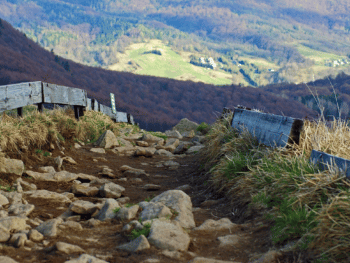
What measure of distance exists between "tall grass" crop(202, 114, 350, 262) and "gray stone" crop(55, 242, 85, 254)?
6.48 feet

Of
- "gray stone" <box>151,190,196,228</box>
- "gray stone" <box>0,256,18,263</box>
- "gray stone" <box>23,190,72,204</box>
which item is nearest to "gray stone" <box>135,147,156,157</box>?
"gray stone" <box>23,190,72,204</box>

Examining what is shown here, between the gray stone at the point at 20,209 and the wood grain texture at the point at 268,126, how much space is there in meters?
4.00

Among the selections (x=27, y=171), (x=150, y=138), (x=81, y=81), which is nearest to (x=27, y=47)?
(x=81, y=81)

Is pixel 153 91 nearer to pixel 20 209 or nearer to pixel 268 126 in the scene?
pixel 268 126

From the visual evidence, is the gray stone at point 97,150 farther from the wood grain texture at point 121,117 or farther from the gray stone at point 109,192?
the wood grain texture at point 121,117

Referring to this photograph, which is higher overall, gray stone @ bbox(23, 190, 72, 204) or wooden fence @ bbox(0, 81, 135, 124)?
wooden fence @ bbox(0, 81, 135, 124)

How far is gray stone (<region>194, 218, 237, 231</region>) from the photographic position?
13.8 ft

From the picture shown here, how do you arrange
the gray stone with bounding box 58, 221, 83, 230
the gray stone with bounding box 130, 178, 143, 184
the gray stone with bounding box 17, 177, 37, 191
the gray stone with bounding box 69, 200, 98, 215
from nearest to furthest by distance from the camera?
the gray stone with bounding box 58, 221, 83, 230 → the gray stone with bounding box 69, 200, 98, 215 → the gray stone with bounding box 17, 177, 37, 191 → the gray stone with bounding box 130, 178, 143, 184

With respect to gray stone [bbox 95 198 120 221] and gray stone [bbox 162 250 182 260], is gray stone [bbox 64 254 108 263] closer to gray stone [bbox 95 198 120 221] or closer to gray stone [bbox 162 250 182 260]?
gray stone [bbox 162 250 182 260]

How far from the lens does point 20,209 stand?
4258 mm

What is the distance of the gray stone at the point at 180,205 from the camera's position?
4.28 m

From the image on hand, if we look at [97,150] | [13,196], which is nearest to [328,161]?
[13,196]

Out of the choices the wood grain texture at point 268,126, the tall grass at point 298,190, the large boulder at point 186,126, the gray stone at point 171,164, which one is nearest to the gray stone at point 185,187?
the tall grass at point 298,190

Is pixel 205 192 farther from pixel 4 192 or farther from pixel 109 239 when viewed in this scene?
pixel 4 192
